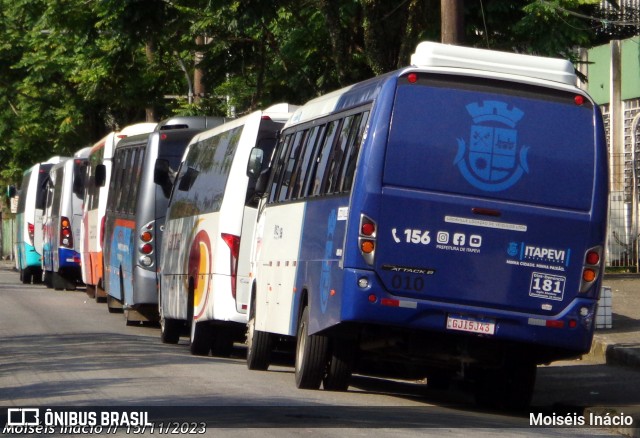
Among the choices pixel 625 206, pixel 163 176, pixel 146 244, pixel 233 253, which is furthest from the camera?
pixel 625 206

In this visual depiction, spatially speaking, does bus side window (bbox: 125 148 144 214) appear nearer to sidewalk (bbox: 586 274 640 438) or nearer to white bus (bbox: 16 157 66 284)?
sidewalk (bbox: 586 274 640 438)

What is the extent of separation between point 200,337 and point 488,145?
22.0ft

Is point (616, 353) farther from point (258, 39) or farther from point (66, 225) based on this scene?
point (66, 225)

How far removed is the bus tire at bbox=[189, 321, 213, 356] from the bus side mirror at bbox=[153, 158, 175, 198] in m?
4.03

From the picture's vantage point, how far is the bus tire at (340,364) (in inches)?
492

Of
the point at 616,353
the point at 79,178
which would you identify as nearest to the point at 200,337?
the point at 616,353

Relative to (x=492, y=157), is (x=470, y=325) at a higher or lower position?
lower

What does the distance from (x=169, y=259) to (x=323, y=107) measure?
20.4ft

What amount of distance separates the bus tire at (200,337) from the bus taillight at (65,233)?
17044mm

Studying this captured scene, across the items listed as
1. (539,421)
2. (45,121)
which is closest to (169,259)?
(539,421)

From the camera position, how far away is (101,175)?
2700cm

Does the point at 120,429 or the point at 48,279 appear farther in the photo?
the point at 48,279

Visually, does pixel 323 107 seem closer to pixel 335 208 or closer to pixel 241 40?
pixel 335 208

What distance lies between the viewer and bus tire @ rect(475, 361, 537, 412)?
1234 cm
